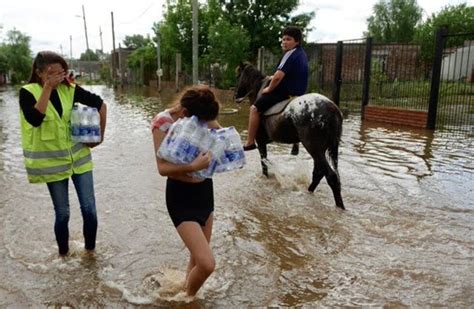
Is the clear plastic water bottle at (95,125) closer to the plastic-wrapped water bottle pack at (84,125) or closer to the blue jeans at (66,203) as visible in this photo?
the plastic-wrapped water bottle pack at (84,125)

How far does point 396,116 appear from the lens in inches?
500

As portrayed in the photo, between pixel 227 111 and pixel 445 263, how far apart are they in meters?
13.0

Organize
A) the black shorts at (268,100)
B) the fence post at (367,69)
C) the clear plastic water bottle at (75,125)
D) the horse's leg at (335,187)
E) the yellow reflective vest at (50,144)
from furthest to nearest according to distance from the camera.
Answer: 1. the fence post at (367,69)
2. the black shorts at (268,100)
3. the horse's leg at (335,187)
4. the clear plastic water bottle at (75,125)
5. the yellow reflective vest at (50,144)

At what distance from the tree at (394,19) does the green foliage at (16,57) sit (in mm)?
46198

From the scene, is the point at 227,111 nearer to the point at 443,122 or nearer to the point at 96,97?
the point at 443,122

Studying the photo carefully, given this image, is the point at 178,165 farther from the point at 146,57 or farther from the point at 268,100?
the point at 146,57

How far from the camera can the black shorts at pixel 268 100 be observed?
651 centimetres

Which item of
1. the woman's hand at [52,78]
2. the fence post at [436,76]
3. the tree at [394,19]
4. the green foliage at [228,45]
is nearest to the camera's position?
the woman's hand at [52,78]

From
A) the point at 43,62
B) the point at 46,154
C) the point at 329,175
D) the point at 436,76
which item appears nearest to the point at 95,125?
the point at 46,154

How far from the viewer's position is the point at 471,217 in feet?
17.1

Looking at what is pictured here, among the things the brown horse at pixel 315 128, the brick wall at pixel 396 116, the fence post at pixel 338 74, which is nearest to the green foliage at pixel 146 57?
the fence post at pixel 338 74

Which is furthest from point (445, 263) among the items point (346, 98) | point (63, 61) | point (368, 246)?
point (346, 98)

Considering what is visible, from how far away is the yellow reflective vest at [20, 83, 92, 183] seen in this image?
3.61 meters

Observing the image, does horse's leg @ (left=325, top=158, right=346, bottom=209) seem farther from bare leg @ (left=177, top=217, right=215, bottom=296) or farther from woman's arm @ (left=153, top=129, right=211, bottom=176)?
woman's arm @ (left=153, top=129, right=211, bottom=176)
